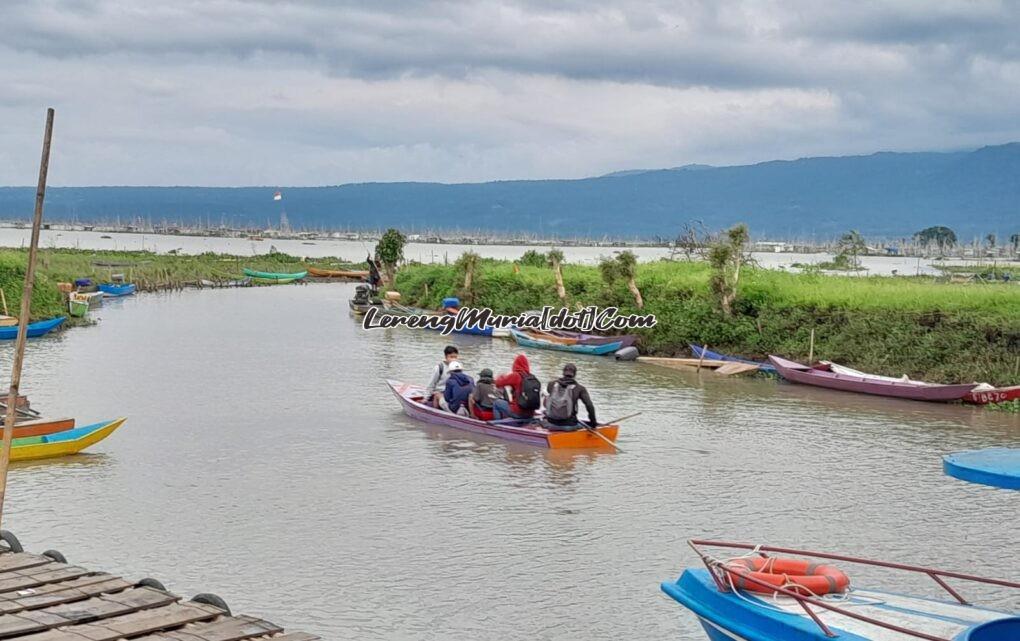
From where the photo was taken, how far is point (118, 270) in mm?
71000

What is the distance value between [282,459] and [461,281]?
104ft

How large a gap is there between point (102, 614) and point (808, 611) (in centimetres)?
550

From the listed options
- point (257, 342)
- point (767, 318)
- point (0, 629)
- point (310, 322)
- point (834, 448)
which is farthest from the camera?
point (310, 322)

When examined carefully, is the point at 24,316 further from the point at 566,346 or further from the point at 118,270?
the point at 118,270

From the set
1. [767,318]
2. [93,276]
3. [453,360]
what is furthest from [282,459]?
[93,276]

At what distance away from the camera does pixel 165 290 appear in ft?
221

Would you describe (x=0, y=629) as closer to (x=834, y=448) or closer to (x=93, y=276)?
(x=834, y=448)

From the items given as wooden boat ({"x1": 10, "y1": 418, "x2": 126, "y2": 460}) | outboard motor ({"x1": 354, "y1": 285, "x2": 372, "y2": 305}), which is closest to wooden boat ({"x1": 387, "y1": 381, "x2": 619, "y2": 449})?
wooden boat ({"x1": 10, "y1": 418, "x2": 126, "y2": 460})

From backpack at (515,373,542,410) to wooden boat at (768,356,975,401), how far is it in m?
11.4

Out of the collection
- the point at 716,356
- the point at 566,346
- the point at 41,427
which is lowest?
the point at 41,427

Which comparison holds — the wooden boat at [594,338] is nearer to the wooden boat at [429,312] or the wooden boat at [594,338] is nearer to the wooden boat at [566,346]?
the wooden boat at [566,346]

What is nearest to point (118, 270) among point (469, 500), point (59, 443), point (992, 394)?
point (59, 443)

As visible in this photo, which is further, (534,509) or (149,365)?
(149,365)

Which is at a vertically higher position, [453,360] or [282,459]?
[453,360]
